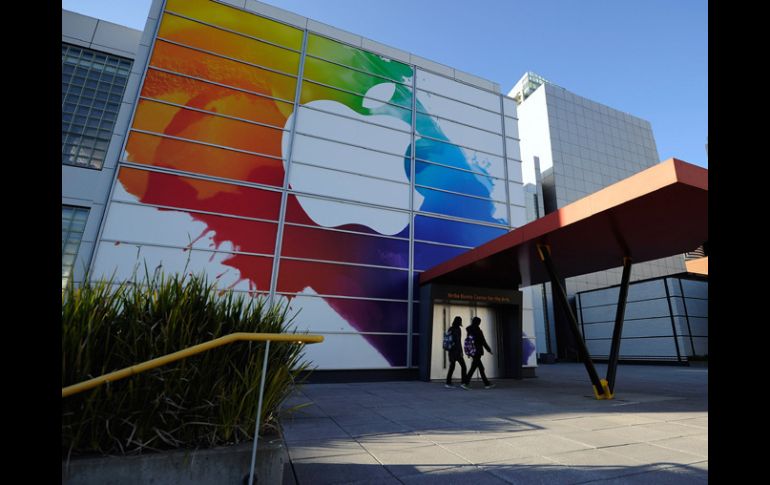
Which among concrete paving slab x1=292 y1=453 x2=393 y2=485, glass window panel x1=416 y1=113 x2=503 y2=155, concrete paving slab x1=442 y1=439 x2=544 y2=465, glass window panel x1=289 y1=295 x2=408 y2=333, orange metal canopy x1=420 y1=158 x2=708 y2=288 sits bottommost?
concrete paving slab x1=292 y1=453 x2=393 y2=485

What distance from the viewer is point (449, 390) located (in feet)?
31.3

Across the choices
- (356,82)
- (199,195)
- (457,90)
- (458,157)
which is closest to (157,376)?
(199,195)

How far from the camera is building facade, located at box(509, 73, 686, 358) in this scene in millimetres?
28297

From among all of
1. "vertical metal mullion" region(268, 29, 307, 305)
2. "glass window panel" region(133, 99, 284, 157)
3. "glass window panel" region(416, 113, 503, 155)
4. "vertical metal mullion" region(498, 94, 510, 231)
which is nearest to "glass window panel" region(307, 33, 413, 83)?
"vertical metal mullion" region(268, 29, 307, 305)

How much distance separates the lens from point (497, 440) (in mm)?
4496

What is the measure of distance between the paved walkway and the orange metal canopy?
3.46 metres

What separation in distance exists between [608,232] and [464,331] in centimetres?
664

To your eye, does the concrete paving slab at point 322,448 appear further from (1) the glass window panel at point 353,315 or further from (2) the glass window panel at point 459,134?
(2) the glass window panel at point 459,134

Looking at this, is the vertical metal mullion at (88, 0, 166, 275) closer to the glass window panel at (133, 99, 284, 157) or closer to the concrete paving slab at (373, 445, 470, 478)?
the glass window panel at (133, 99, 284, 157)

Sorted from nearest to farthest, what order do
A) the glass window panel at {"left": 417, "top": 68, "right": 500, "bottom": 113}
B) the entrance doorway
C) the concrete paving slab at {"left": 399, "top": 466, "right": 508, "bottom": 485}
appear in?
the concrete paving slab at {"left": 399, "top": 466, "right": 508, "bottom": 485}
the entrance doorway
the glass window panel at {"left": 417, "top": 68, "right": 500, "bottom": 113}

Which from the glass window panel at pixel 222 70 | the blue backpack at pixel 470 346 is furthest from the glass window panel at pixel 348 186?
the blue backpack at pixel 470 346

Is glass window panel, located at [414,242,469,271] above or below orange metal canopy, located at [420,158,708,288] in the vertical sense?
above
